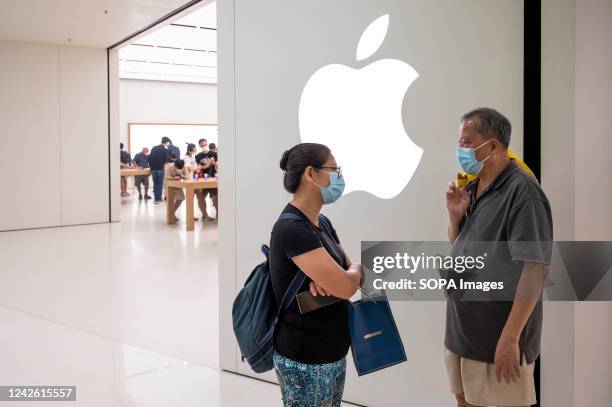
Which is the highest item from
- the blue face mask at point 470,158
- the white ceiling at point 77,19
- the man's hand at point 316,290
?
the white ceiling at point 77,19

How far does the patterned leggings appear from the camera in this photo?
197cm

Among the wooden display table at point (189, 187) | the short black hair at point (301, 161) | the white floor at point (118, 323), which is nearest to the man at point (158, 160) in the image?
the wooden display table at point (189, 187)

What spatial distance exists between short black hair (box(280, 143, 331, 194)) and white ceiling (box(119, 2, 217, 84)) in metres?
7.47

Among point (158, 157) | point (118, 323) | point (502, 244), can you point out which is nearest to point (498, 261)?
point (502, 244)

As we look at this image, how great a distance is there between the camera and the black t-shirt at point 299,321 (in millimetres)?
1935

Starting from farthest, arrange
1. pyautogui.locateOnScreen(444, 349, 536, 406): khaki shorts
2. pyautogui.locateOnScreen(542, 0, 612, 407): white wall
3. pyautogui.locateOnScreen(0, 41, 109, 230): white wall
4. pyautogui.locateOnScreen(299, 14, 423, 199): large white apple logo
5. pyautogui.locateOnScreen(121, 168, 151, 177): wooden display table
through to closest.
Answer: pyautogui.locateOnScreen(121, 168, 151, 177): wooden display table, pyautogui.locateOnScreen(0, 41, 109, 230): white wall, pyautogui.locateOnScreen(299, 14, 423, 199): large white apple logo, pyautogui.locateOnScreen(542, 0, 612, 407): white wall, pyautogui.locateOnScreen(444, 349, 536, 406): khaki shorts

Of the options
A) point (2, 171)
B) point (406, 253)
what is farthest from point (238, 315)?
point (2, 171)

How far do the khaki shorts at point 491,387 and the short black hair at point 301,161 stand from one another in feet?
2.78

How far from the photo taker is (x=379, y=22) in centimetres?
317

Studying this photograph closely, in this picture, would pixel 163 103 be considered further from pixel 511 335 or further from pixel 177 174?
pixel 511 335

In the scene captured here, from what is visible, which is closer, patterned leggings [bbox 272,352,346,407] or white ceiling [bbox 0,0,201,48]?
patterned leggings [bbox 272,352,346,407]

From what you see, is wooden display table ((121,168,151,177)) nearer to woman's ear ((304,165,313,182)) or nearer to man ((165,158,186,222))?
man ((165,158,186,222))

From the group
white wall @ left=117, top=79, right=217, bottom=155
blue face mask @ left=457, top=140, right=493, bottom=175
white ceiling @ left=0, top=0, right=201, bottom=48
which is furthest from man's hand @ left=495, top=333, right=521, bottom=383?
white wall @ left=117, top=79, right=217, bottom=155

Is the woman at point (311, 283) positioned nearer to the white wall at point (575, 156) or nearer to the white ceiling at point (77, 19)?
the white wall at point (575, 156)
